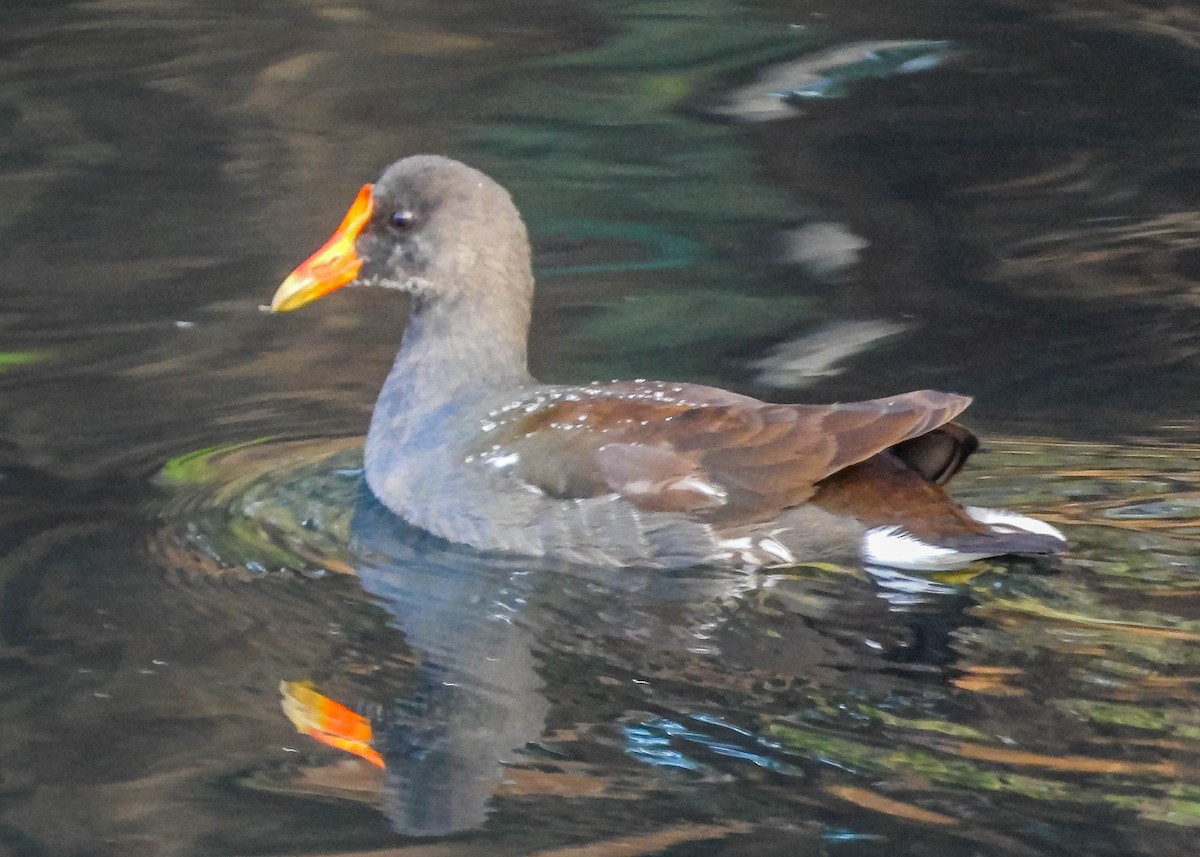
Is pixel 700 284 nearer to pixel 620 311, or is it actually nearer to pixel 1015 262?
pixel 620 311

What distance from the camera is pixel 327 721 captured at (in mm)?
4223

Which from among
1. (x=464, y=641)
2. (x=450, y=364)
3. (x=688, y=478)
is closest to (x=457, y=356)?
(x=450, y=364)

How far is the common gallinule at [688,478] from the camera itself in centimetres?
485

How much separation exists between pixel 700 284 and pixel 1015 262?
134 centimetres

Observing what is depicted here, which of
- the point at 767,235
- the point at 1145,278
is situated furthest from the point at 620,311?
the point at 1145,278

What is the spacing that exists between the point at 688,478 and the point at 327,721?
48.3 inches

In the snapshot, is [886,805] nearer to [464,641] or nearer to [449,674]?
[449,674]

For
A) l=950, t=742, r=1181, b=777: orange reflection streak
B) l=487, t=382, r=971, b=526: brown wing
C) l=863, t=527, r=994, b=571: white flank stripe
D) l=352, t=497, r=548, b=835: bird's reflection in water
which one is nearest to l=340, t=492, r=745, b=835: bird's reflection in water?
l=352, t=497, r=548, b=835: bird's reflection in water

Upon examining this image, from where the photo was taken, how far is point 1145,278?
25.1 feet

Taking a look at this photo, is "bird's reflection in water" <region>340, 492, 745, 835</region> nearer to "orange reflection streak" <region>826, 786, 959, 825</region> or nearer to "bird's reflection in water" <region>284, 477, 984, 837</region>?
"bird's reflection in water" <region>284, 477, 984, 837</region>

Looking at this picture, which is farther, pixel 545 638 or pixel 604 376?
pixel 604 376

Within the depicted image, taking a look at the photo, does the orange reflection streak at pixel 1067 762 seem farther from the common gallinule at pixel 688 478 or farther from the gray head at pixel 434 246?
the gray head at pixel 434 246

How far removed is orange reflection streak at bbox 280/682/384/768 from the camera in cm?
411

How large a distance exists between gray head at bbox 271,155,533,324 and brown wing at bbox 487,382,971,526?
71 centimetres
